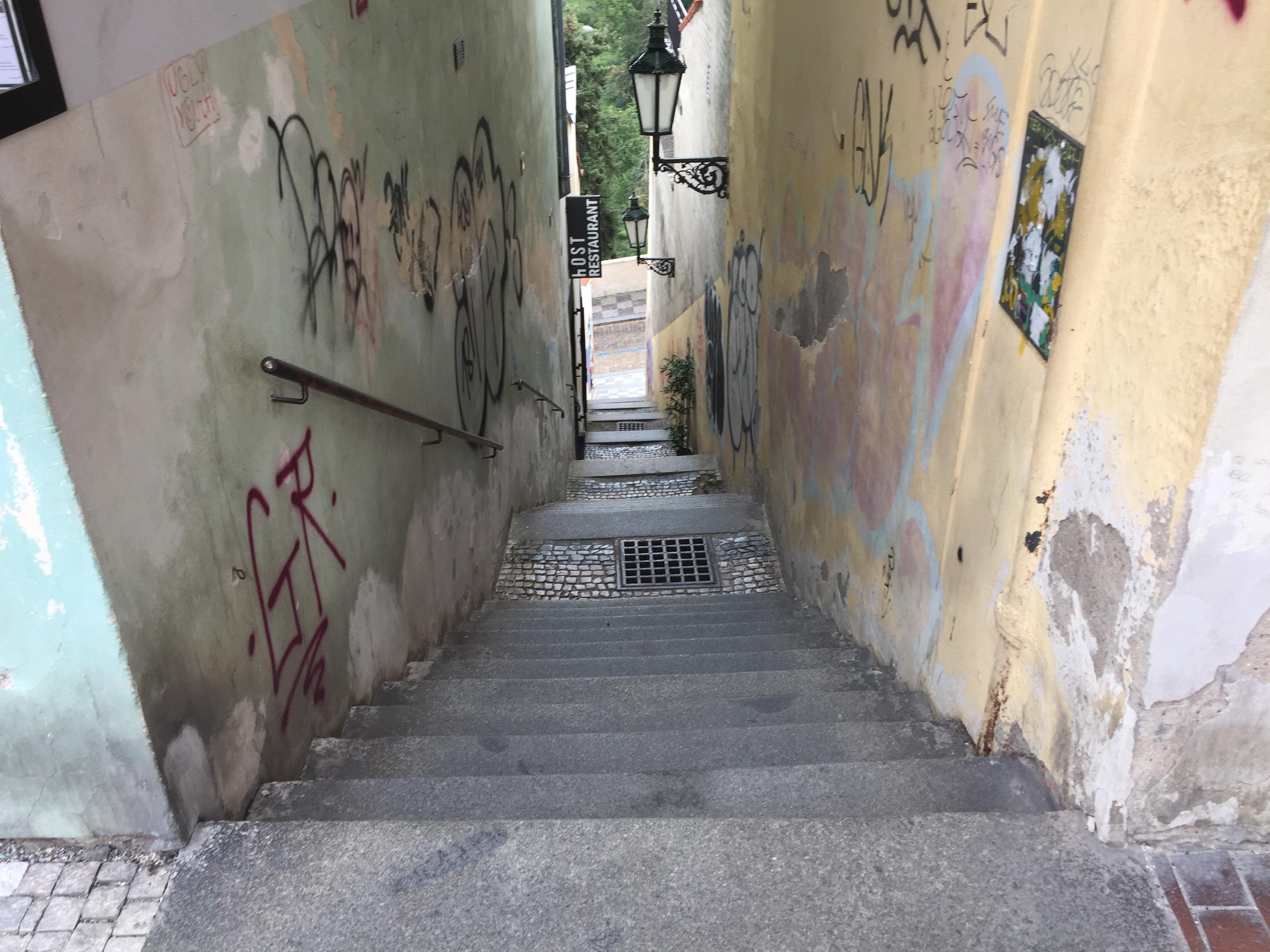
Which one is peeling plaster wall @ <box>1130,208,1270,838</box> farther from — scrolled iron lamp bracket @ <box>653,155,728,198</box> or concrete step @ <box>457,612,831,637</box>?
scrolled iron lamp bracket @ <box>653,155,728,198</box>

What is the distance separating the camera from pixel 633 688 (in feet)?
13.1

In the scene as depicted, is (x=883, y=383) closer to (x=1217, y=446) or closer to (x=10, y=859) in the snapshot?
(x=1217, y=446)

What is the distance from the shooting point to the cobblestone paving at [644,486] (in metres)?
9.84

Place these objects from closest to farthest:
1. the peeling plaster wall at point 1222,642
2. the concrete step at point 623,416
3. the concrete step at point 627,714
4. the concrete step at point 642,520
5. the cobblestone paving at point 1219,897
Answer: the peeling plaster wall at point 1222,642 → the cobblestone paving at point 1219,897 → the concrete step at point 627,714 → the concrete step at point 642,520 → the concrete step at point 623,416

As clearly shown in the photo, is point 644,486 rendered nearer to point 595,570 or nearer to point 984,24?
point 595,570

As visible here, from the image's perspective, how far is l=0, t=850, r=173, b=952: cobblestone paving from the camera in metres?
2.14

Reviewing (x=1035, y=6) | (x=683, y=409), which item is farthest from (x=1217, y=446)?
(x=683, y=409)

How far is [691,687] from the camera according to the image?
3.93 metres

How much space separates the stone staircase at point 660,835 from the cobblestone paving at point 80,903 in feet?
0.27

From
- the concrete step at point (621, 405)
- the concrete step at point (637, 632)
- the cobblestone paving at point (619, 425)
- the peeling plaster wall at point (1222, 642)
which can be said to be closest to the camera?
the peeling plaster wall at point (1222, 642)

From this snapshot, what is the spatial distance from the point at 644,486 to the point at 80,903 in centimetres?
818

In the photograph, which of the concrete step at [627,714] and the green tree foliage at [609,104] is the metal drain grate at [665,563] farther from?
the green tree foliage at [609,104]

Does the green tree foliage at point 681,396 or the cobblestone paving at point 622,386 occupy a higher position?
the green tree foliage at point 681,396

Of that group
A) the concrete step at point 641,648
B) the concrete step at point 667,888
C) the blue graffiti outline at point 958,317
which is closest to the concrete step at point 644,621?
the concrete step at point 641,648
